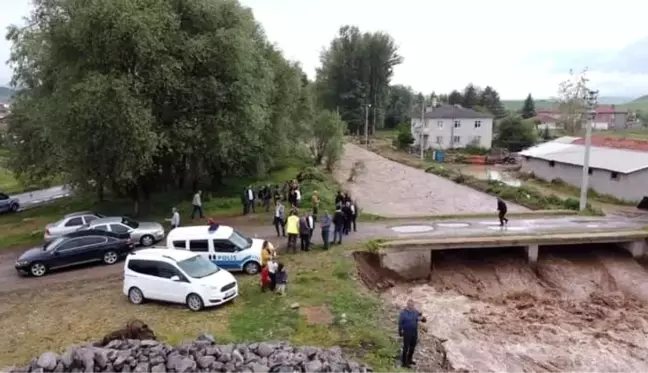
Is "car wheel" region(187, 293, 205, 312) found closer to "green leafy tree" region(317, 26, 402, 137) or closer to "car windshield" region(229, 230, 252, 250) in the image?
"car windshield" region(229, 230, 252, 250)

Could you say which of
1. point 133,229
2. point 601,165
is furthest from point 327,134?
point 133,229

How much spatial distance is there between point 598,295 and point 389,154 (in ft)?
161

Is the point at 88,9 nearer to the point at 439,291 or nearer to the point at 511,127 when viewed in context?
the point at 439,291

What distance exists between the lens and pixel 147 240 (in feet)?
76.7

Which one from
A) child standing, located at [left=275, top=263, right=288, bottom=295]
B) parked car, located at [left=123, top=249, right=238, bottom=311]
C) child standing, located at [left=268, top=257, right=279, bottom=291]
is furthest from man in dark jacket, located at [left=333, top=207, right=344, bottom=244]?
parked car, located at [left=123, top=249, right=238, bottom=311]

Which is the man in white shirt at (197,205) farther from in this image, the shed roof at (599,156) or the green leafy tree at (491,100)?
the green leafy tree at (491,100)

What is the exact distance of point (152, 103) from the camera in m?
25.7

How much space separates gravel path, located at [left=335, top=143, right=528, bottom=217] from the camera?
34.5 m

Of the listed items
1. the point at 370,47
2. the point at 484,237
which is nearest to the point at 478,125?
the point at 370,47

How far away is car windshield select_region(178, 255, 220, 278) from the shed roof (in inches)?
1149

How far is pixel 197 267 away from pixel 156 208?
1643 cm

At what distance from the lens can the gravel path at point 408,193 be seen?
113ft

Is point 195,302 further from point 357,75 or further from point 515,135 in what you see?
point 357,75

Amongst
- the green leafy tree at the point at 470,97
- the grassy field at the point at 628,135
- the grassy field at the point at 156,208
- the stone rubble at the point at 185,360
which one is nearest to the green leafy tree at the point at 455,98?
the green leafy tree at the point at 470,97
